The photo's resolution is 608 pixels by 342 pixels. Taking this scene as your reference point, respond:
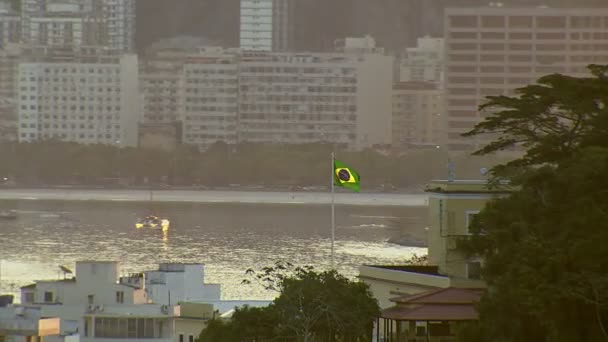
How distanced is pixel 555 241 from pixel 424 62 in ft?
380

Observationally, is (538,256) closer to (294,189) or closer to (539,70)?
(294,189)

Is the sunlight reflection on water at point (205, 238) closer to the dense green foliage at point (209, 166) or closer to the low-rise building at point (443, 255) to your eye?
the dense green foliage at point (209, 166)

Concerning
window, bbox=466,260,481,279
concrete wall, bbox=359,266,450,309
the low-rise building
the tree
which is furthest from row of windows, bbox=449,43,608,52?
the tree

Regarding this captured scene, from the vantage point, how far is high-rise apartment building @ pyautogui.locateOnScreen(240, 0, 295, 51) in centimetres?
14112

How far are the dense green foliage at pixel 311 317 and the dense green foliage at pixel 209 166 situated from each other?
80.0m

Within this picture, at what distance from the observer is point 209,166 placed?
108 m

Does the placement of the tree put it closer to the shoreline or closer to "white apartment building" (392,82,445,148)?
the shoreline

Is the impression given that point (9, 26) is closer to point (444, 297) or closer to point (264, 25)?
point (264, 25)

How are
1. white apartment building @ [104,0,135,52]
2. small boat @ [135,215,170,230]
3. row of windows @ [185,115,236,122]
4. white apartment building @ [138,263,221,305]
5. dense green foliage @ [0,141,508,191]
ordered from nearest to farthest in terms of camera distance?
white apartment building @ [138,263,221,305], small boat @ [135,215,170,230], dense green foliage @ [0,141,508,191], row of windows @ [185,115,236,122], white apartment building @ [104,0,135,52]

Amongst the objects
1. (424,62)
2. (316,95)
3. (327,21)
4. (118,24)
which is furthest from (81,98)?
(327,21)

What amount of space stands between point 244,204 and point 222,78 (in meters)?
31.1

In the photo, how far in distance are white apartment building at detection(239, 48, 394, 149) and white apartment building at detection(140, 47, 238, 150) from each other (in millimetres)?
691

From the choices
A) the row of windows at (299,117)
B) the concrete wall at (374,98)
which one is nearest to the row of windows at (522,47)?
the concrete wall at (374,98)

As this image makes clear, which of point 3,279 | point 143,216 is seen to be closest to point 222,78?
point 143,216
